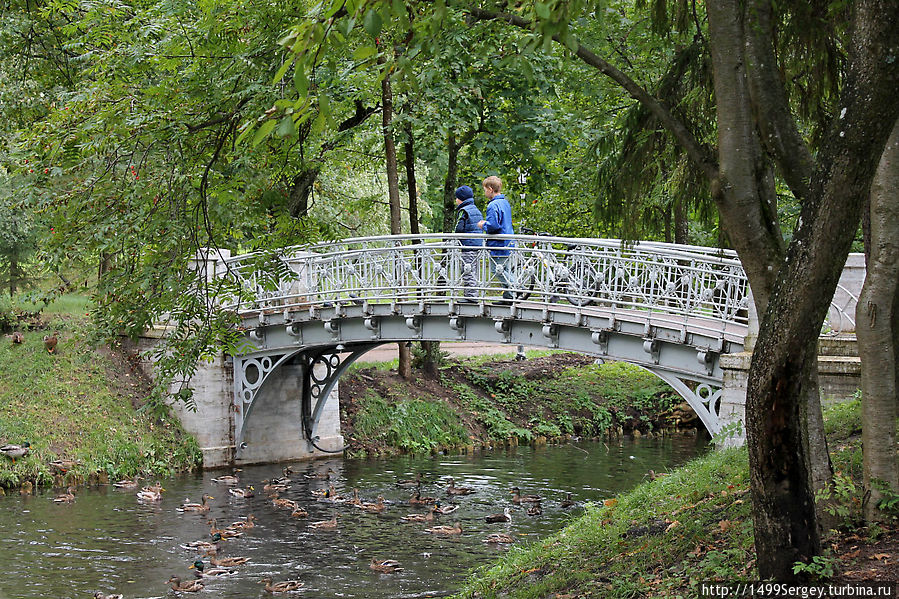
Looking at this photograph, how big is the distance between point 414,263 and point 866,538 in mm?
11583

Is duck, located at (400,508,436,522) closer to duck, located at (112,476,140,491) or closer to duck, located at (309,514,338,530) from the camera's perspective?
duck, located at (309,514,338,530)

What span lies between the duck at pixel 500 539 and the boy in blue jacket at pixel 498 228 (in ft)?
12.8

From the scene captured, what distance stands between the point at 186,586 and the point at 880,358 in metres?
7.89

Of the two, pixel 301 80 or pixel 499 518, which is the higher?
pixel 301 80

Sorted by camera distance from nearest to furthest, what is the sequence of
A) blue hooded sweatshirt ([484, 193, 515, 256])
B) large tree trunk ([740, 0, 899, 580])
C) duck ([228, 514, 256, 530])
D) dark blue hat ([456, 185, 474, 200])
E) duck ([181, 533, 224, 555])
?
large tree trunk ([740, 0, 899, 580]) → duck ([181, 533, 224, 555]) → duck ([228, 514, 256, 530]) → blue hooded sweatshirt ([484, 193, 515, 256]) → dark blue hat ([456, 185, 474, 200])

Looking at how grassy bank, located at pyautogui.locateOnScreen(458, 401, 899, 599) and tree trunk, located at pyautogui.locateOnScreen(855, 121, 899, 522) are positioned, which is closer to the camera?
grassy bank, located at pyautogui.locateOnScreen(458, 401, 899, 599)

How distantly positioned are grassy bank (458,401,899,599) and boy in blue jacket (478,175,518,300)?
5.35 metres

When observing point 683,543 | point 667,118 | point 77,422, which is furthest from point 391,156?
point 667,118

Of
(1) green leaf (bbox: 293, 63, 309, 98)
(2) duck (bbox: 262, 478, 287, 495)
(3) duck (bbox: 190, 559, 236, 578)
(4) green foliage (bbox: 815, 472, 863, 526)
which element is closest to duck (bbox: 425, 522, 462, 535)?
(3) duck (bbox: 190, 559, 236, 578)

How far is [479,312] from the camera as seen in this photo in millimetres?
15727

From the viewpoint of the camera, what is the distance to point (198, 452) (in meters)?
19.3

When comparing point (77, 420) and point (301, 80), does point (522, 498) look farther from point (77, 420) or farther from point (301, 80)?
point (301, 80)

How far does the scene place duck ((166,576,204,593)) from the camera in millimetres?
10969

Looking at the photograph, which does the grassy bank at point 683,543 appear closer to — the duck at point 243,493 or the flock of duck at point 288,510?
the flock of duck at point 288,510
